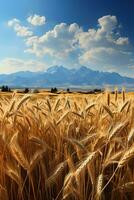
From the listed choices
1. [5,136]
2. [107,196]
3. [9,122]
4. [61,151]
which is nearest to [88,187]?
[107,196]

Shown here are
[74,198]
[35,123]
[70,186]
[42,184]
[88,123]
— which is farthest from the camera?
[88,123]

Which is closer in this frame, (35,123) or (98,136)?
(98,136)

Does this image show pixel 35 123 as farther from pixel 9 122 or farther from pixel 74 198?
pixel 74 198

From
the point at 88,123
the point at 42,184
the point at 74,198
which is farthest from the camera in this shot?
the point at 88,123

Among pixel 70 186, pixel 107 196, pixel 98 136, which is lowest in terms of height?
pixel 107 196

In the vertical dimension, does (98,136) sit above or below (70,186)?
above

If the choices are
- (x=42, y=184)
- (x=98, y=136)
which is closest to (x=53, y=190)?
(x=42, y=184)

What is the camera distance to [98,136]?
2.36 m

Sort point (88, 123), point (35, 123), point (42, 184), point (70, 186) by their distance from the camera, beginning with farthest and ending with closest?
1. point (88, 123)
2. point (35, 123)
3. point (42, 184)
4. point (70, 186)

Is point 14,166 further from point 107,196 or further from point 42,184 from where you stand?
point 107,196

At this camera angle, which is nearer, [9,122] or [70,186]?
[70,186]

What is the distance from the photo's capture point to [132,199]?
2.13 meters

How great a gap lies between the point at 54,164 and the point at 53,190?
0.14 m

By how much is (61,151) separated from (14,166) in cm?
32
